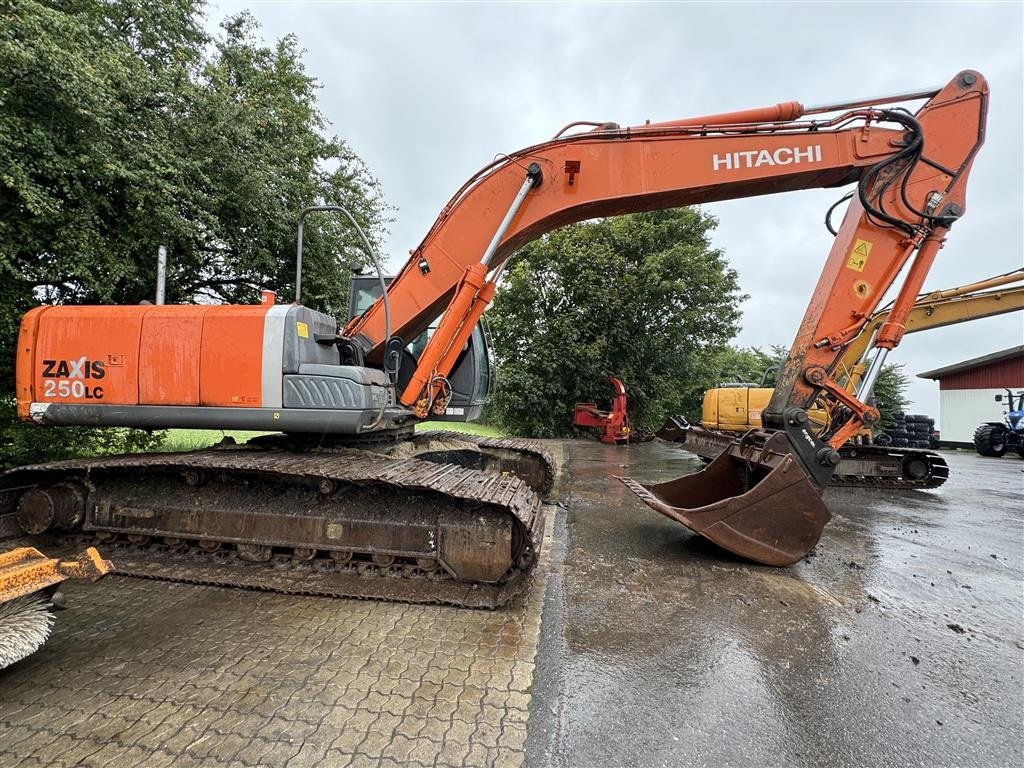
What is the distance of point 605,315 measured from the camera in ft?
51.0

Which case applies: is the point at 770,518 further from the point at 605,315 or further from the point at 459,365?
the point at 605,315

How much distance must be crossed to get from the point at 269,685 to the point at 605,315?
14.5 metres

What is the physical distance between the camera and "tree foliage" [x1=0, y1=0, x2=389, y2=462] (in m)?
4.66

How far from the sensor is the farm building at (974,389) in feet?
61.4

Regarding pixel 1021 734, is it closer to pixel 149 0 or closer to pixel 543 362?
pixel 149 0

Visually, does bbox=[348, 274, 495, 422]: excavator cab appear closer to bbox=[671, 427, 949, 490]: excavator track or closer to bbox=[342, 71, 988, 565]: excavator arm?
bbox=[342, 71, 988, 565]: excavator arm

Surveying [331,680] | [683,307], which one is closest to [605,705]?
[331,680]

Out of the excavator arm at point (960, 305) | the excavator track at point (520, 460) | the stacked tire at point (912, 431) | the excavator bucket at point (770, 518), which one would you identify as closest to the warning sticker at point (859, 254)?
the excavator bucket at point (770, 518)

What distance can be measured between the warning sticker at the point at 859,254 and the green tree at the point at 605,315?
10921 mm

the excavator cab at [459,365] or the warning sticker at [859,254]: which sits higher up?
the warning sticker at [859,254]

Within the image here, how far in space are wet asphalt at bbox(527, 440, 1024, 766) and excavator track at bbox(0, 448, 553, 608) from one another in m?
0.67

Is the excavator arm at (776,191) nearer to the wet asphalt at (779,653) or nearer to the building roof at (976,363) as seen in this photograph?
the wet asphalt at (779,653)

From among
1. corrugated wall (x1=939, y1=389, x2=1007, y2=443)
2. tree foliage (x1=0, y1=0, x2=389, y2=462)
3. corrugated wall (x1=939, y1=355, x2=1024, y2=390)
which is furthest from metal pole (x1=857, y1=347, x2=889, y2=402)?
corrugated wall (x1=939, y1=355, x2=1024, y2=390)

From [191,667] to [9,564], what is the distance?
38.2 inches
